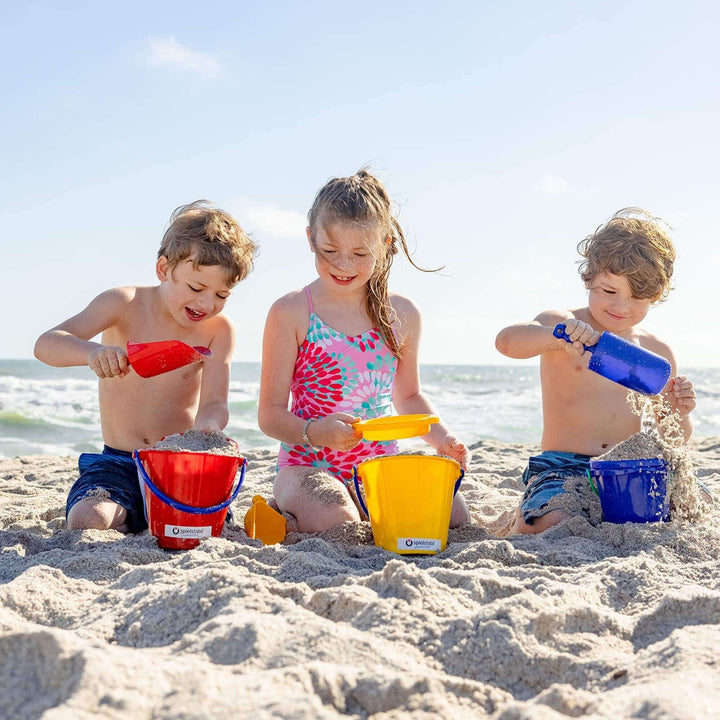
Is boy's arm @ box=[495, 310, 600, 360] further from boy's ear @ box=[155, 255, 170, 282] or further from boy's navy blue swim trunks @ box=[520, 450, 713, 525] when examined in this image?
boy's ear @ box=[155, 255, 170, 282]

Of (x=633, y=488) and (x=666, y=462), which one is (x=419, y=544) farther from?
(x=666, y=462)

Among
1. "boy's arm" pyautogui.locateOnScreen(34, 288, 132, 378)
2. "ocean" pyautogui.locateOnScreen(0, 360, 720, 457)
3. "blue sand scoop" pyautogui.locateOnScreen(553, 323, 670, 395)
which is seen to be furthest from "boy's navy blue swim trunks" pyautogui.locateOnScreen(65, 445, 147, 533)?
"ocean" pyautogui.locateOnScreen(0, 360, 720, 457)

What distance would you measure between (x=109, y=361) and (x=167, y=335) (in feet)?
1.82

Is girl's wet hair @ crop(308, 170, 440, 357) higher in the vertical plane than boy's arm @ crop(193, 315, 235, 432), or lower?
higher

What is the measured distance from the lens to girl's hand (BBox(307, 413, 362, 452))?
2.29 meters

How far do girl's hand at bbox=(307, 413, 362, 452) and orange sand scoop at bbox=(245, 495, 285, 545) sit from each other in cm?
25

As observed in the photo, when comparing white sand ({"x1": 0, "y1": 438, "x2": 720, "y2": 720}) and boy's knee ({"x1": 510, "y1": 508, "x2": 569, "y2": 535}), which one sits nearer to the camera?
white sand ({"x1": 0, "y1": 438, "x2": 720, "y2": 720})

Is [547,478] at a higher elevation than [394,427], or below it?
below

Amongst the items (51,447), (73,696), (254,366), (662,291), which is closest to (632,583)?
(73,696)

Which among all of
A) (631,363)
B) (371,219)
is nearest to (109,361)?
(371,219)

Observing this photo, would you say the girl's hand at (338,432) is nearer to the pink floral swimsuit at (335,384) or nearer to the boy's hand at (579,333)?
the pink floral swimsuit at (335,384)

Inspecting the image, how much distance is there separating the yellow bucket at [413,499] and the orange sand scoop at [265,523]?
37 cm

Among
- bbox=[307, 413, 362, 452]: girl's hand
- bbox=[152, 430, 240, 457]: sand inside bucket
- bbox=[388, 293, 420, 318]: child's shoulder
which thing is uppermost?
bbox=[388, 293, 420, 318]: child's shoulder

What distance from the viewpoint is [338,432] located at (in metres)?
2.30
